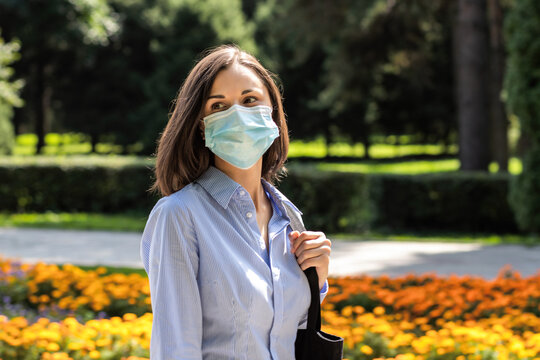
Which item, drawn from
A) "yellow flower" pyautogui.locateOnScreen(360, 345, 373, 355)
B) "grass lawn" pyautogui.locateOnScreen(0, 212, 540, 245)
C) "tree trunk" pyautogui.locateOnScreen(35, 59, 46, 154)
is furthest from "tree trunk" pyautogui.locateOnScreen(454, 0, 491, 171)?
"tree trunk" pyautogui.locateOnScreen(35, 59, 46, 154)

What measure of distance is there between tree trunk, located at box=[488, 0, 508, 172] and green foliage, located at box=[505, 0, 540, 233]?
7.57 m

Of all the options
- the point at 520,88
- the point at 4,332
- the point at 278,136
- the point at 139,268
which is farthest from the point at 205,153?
the point at 520,88

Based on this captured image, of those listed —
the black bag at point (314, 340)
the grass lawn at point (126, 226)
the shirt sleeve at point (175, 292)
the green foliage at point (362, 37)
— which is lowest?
the grass lawn at point (126, 226)

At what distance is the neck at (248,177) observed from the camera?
202 centimetres

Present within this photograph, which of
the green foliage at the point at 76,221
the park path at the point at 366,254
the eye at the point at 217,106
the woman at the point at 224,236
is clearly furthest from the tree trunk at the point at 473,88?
the eye at the point at 217,106

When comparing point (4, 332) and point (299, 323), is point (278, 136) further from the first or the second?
point (4, 332)

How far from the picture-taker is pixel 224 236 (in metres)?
1.83

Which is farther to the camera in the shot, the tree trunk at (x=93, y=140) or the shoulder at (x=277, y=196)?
the tree trunk at (x=93, y=140)

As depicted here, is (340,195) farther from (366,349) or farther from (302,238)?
(302,238)

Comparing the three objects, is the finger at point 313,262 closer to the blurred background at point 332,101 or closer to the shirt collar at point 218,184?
the shirt collar at point 218,184

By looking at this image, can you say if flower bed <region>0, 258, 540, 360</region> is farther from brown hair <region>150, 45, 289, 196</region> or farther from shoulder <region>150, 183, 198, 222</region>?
shoulder <region>150, 183, 198, 222</region>

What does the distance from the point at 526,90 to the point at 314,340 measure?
10.2 metres

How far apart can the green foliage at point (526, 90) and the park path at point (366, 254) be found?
3.37 feet

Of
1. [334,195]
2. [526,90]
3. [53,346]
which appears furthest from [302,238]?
[334,195]
